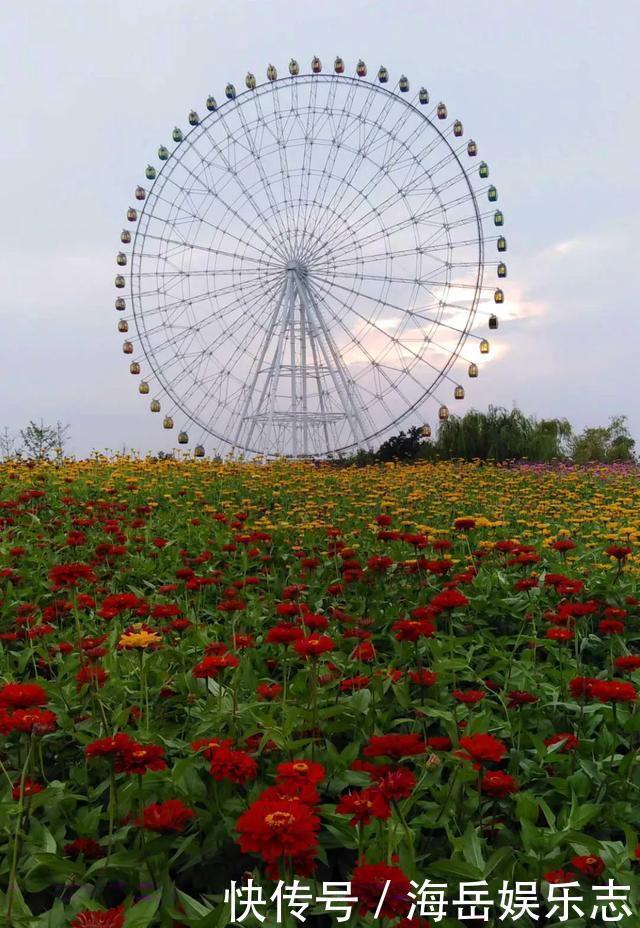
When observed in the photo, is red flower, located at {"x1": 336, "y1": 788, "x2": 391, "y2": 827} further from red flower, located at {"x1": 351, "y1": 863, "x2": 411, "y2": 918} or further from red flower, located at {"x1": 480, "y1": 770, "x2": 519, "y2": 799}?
red flower, located at {"x1": 480, "y1": 770, "x2": 519, "y2": 799}

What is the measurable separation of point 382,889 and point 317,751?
1025 mm

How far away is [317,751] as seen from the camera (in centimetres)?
222

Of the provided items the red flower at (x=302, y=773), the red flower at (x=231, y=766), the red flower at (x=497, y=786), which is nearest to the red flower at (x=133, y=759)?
the red flower at (x=231, y=766)

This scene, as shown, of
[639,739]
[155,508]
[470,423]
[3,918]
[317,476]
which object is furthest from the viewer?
[470,423]

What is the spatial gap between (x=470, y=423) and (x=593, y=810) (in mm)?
17442

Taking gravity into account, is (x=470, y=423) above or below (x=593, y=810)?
above

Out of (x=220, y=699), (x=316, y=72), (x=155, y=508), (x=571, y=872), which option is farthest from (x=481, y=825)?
(x=316, y=72)

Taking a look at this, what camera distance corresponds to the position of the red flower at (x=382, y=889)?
121 cm

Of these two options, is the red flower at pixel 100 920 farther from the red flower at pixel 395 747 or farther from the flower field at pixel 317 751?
the red flower at pixel 395 747

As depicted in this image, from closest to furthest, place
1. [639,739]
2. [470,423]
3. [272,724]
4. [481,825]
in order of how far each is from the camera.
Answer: [481,825] → [272,724] → [639,739] → [470,423]

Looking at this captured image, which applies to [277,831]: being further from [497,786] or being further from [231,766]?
[497,786]

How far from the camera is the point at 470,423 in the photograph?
19.0 meters

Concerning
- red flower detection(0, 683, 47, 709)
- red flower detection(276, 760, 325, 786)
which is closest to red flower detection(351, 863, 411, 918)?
red flower detection(276, 760, 325, 786)

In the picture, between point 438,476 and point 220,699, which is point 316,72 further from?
point 220,699
